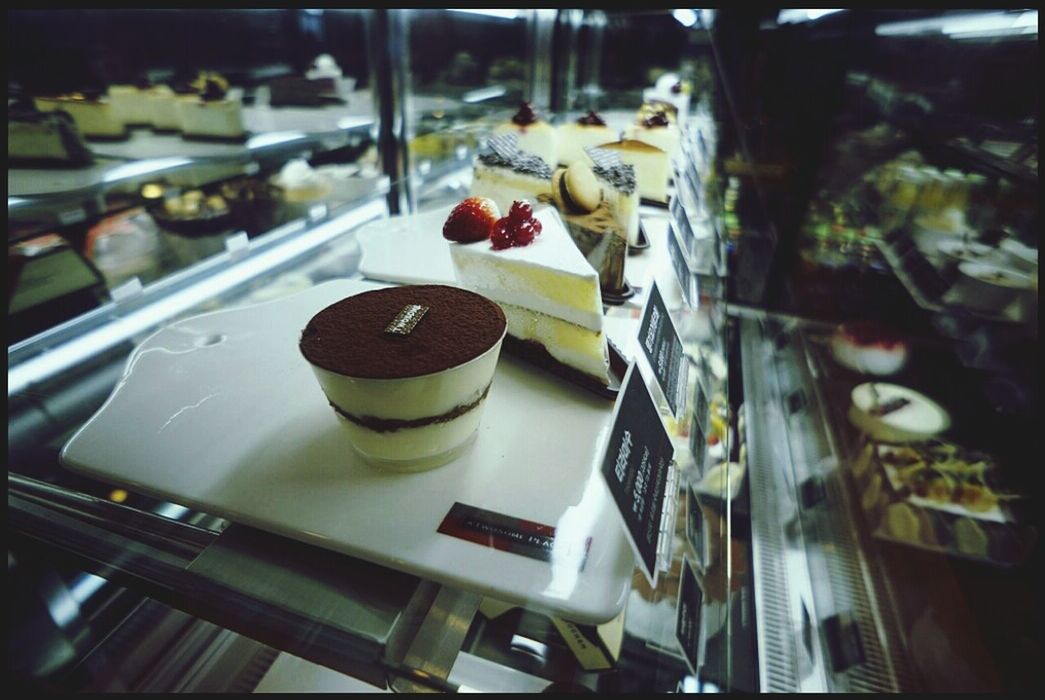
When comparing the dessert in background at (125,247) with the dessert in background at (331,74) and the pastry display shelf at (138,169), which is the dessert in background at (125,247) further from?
the dessert in background at (331,74)

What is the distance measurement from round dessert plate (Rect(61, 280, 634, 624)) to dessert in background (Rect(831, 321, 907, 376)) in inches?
A: 45.7

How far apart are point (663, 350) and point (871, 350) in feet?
3.74

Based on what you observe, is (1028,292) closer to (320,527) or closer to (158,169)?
(320,527)

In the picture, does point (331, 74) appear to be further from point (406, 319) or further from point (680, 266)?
point (406, 319)

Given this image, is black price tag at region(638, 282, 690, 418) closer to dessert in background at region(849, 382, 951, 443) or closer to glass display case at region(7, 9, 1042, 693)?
glass display case at region(7, 9, 1042, 693)

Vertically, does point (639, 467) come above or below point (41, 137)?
below

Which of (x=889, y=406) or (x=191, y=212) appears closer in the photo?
(x=889, y=406)

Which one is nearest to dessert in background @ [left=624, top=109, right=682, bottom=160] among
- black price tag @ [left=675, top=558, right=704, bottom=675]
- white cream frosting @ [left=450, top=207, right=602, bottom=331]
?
white cream frosting @ [left=450, top=207, right=602, bottom=331]

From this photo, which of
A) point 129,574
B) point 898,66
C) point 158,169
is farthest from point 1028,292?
point 158,169

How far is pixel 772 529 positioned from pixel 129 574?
1311 millimetres

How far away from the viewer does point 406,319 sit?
900mm

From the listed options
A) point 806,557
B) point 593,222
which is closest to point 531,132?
point 593,222

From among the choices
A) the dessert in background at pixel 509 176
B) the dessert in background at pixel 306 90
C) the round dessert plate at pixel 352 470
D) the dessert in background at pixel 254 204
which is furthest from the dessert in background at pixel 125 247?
the dessert in background at pixel 509 176

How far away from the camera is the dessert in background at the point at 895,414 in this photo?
154cm
